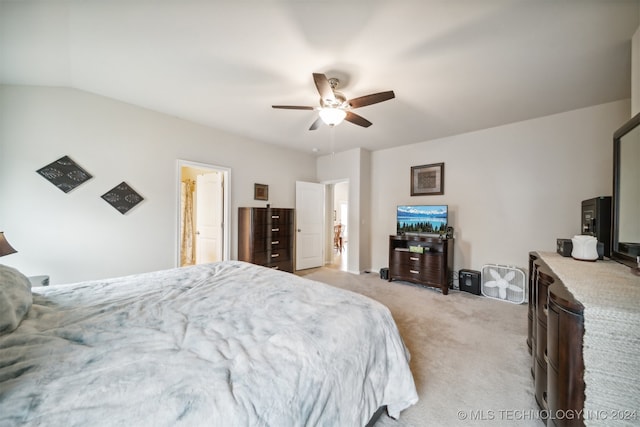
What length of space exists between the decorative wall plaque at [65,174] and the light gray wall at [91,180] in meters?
0.06

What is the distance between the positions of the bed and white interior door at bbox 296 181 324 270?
3.37 m

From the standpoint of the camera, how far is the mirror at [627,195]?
1505 millimetres

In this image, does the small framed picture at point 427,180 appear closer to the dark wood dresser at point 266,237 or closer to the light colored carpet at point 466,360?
the light colored carpet at point 466,360

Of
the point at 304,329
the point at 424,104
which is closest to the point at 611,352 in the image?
the point at 304,329

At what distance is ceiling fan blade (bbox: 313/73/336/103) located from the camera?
1.88 m

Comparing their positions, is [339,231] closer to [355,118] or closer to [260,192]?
[260,192]

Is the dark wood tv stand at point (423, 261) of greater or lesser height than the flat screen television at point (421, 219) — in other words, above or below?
below

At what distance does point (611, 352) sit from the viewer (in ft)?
2.92

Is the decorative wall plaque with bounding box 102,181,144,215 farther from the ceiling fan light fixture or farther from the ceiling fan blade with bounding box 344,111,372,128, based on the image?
the ceiling fan blade with bounding box 344,111,372,128

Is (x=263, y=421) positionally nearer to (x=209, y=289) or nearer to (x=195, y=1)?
(x=209, y=289)

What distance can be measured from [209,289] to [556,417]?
78.3 inches

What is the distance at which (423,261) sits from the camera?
384 cm

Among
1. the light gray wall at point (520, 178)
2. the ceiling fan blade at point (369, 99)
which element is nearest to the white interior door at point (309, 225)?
the light gray wall at point (520, 178)

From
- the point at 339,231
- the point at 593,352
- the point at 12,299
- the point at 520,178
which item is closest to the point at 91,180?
the point at 12,299
